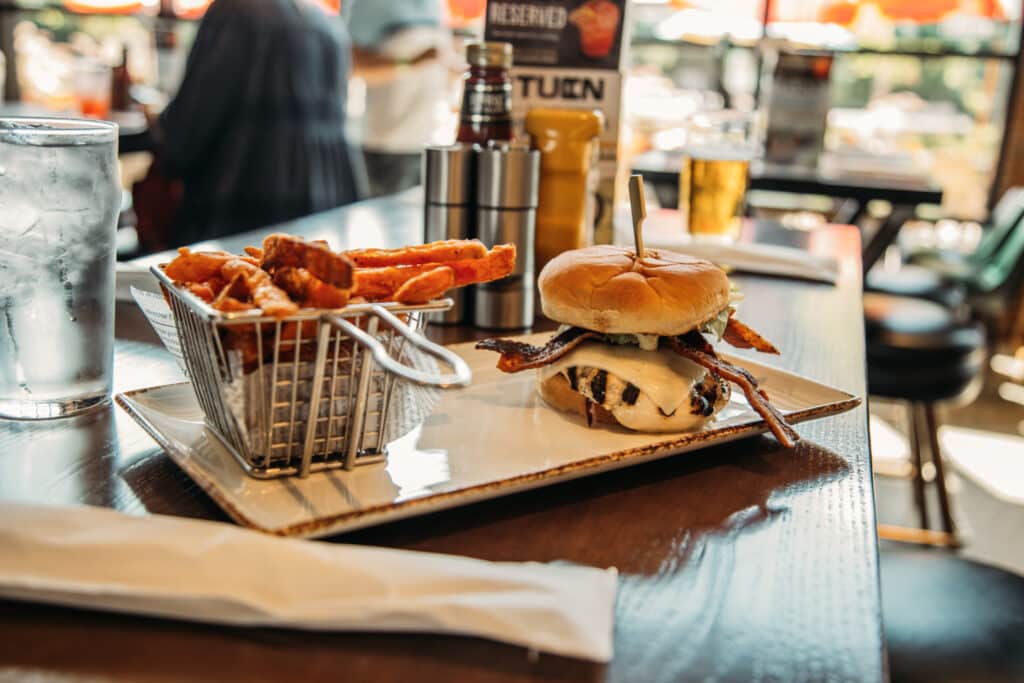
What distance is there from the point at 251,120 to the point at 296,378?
8.72 ft

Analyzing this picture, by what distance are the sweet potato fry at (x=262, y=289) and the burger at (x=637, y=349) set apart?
0.25 m

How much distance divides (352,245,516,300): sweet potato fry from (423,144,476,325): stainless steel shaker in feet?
1.36

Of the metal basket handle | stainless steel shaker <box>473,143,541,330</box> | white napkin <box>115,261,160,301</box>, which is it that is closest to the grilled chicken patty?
the metal basket handle

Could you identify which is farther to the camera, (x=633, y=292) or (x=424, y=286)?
(x=633, y=292)

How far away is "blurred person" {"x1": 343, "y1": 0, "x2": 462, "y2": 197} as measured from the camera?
367cm

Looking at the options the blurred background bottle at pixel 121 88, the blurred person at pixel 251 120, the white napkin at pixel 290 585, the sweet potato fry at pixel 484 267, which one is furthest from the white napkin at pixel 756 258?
the blurred background bottle at pixel 121 88

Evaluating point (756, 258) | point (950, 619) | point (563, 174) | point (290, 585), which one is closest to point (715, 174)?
point (756, 258)

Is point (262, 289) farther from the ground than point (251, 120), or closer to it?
closer to it

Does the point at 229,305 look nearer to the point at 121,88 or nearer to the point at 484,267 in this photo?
the point at 484,267

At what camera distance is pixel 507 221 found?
1243 mm

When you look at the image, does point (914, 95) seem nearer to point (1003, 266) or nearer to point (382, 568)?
point (1003, 266)

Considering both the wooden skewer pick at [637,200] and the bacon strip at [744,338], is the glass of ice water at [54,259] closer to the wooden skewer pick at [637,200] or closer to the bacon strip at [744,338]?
the wooden skewer pick at [637,200]

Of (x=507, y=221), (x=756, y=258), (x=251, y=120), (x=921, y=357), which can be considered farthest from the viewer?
(x=251, y=120)

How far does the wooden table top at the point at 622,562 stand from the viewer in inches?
20.6
